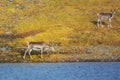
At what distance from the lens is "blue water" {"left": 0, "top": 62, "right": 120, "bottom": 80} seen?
63.4 metres

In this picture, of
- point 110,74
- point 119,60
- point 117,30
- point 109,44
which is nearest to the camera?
point 110,74

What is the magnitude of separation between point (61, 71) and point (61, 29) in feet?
80.3

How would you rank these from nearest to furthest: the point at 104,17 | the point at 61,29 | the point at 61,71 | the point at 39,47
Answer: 1. the point at 61,71
2. the point at 39,47
3. the point at 61,29
4. the point at 104,17

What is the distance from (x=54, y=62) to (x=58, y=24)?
63.2 ft

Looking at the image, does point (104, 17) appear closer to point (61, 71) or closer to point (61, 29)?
point (61, 29)

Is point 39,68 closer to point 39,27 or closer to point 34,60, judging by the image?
point 34,60

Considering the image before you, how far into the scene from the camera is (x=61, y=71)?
6888 centimetres

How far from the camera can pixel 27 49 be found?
267ft

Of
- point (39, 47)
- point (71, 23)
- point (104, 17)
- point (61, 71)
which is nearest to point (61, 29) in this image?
point (71, 23)

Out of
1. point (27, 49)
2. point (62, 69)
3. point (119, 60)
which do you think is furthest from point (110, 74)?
point (27, 49)

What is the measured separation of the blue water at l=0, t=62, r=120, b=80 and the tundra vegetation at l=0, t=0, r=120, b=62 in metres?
3.49

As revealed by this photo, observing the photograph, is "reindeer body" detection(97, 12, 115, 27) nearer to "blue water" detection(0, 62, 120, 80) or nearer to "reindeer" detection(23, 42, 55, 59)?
"reindeer" detection(23, 42, 55, 59)

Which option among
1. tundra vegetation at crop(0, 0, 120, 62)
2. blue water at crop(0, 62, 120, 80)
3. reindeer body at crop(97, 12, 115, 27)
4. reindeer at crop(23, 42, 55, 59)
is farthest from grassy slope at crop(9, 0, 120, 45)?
blue water at crop(0, 62, 120, 80)

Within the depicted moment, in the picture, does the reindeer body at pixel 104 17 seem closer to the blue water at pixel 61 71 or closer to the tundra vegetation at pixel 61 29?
the tundra vegetation at pixel 61 29
